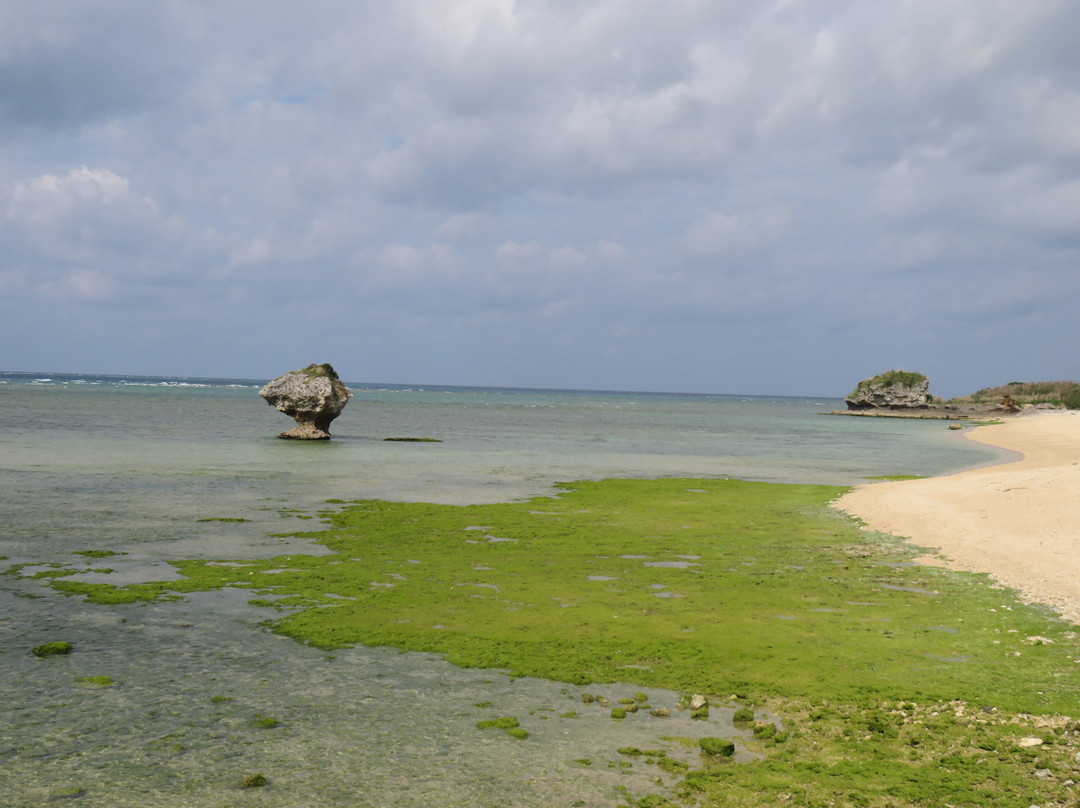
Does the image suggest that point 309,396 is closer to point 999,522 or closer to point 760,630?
point 999,522

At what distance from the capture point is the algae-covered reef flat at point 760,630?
710 centimetres

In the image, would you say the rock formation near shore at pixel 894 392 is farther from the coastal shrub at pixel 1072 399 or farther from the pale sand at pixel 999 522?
the pale sand at pixel 999 522

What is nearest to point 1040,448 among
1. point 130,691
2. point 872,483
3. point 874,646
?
point 872,483

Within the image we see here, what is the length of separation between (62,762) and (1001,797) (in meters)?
8.10

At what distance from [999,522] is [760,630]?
1161 cm

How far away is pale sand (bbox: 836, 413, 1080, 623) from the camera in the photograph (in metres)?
14.4

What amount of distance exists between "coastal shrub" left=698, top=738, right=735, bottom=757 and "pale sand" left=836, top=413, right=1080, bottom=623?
24.5 feet

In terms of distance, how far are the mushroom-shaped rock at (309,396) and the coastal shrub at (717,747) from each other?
40943 mm

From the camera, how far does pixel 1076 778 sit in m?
6.79

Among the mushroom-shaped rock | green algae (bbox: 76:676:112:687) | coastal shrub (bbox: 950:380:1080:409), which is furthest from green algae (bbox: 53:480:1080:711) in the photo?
coastal shrub (bbox: 950:380:1080:409)

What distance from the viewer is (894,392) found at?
140500mm

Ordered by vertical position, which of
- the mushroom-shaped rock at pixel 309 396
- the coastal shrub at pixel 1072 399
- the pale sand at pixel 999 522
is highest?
A: the coastal shrub at pixel 1072 399

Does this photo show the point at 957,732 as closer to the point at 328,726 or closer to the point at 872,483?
the point at 328,726

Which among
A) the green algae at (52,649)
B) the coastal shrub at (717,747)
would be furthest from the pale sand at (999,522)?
the green algae at (52,649)
